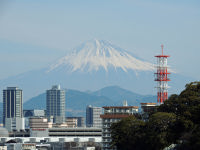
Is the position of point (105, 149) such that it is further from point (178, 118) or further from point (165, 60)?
point (178, 118)

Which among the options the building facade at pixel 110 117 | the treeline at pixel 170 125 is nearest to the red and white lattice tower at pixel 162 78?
the building facade at pixel 110 117

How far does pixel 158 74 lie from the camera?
6147 inches

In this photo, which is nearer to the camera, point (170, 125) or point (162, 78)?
point (170, 125)

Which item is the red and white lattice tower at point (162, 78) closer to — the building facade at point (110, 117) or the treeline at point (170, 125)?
the building facade at point (110, 117)

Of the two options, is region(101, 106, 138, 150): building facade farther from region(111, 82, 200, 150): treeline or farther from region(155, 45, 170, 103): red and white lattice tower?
region(111, 82, 200, 150): treeline

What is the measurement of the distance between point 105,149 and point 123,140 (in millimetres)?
A: 37002

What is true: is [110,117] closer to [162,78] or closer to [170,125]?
[162,78]

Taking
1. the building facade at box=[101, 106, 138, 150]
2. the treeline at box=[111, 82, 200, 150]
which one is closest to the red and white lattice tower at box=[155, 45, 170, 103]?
the building facade at box=[101, 106, 138, 150]

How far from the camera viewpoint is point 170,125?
109m

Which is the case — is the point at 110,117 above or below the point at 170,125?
above

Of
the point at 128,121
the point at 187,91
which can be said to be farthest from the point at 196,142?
the point at 128,121

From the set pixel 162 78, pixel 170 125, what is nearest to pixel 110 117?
pixel 162 78

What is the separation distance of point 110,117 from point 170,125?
5159 cm

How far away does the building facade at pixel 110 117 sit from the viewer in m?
159
